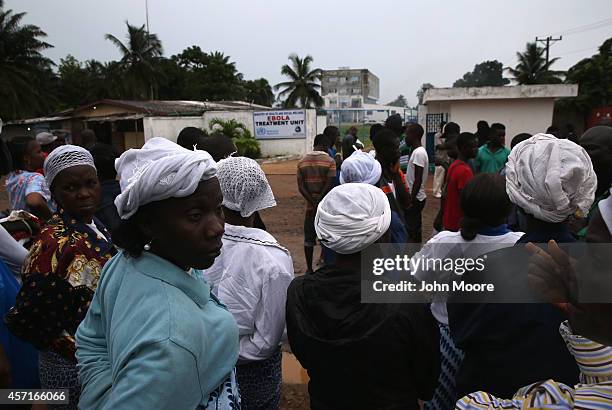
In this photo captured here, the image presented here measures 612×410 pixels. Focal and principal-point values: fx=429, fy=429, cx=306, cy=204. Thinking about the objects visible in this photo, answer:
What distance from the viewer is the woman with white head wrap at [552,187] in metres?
1.63

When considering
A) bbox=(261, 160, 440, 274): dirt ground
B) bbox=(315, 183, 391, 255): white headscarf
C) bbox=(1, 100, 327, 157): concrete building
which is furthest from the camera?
bbox=(1, 100, 327, 157): concrete building

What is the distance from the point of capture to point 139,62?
127 feet

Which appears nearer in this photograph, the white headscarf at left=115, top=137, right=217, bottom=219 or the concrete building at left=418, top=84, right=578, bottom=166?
the white headscarf at left=115, top=137, right=217, bottom=219

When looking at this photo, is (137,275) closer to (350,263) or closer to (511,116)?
(350,263)

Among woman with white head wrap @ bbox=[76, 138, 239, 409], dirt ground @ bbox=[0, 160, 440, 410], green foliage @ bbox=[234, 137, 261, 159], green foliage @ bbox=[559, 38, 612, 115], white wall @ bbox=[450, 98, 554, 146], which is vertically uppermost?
green foliage @ bbox=[559, 38, 612, 115]

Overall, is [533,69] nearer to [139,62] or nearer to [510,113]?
[510,113]

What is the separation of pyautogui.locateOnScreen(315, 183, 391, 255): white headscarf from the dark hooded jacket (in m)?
0.11

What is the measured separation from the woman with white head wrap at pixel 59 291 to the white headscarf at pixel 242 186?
0.61 metres

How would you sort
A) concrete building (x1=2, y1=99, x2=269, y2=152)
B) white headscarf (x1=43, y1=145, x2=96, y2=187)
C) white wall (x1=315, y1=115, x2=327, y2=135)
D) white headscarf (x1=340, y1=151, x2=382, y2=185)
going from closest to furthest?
white headscarf (x1=43, y1=145, x2=96, y2=187) → white headscarf (x1=340, y1=151, x2=382, y2=185) → concrete building (x1=2, y1=99, x2=269, y2=152) → white wall (x1=315, y1=115, x2=327, y2=135)

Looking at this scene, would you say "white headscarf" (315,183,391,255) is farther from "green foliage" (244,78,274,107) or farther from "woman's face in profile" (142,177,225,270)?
"green foliage" (244,78,274,107)

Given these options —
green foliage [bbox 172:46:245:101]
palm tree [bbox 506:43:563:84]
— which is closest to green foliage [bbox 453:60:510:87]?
palm tree [bbox 506:43:563:84]

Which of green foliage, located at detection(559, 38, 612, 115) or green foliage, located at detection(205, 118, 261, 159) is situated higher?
green foliage, located at detection(559, 38, 612, 115)

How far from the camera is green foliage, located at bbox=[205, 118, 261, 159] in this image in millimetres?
21736
